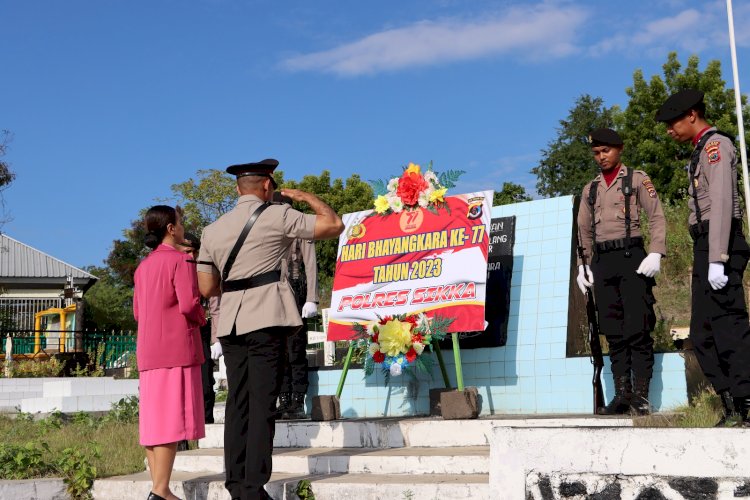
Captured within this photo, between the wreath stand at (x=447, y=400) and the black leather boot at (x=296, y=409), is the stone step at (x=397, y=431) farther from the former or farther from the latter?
the black leather boot at (x=296, y=409)

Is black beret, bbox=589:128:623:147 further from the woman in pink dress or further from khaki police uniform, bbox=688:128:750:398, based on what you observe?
the woman in pink dress

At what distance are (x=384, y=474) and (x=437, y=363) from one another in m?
2.42

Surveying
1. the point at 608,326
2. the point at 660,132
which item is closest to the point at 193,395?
the point at 608,326

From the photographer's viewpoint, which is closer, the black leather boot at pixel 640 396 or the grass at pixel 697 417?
the grass at pixel 697 417

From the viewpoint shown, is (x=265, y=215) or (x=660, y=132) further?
(x=660, y=132)

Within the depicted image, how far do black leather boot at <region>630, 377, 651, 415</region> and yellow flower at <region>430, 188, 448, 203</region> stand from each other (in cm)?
254

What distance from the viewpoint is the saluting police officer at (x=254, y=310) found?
4.97 meters

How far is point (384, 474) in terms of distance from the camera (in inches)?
234

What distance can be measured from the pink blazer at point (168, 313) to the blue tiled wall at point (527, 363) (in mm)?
3258

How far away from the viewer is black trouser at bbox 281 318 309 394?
8.20m

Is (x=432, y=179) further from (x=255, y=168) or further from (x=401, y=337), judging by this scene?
(x=255, y=168)

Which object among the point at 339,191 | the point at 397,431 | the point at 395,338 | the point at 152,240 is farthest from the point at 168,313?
the point at 339,191

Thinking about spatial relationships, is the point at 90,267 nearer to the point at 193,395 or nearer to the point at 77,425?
the point at 77,425

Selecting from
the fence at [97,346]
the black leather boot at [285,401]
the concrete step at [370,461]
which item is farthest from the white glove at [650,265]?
the fence at [97,346]
